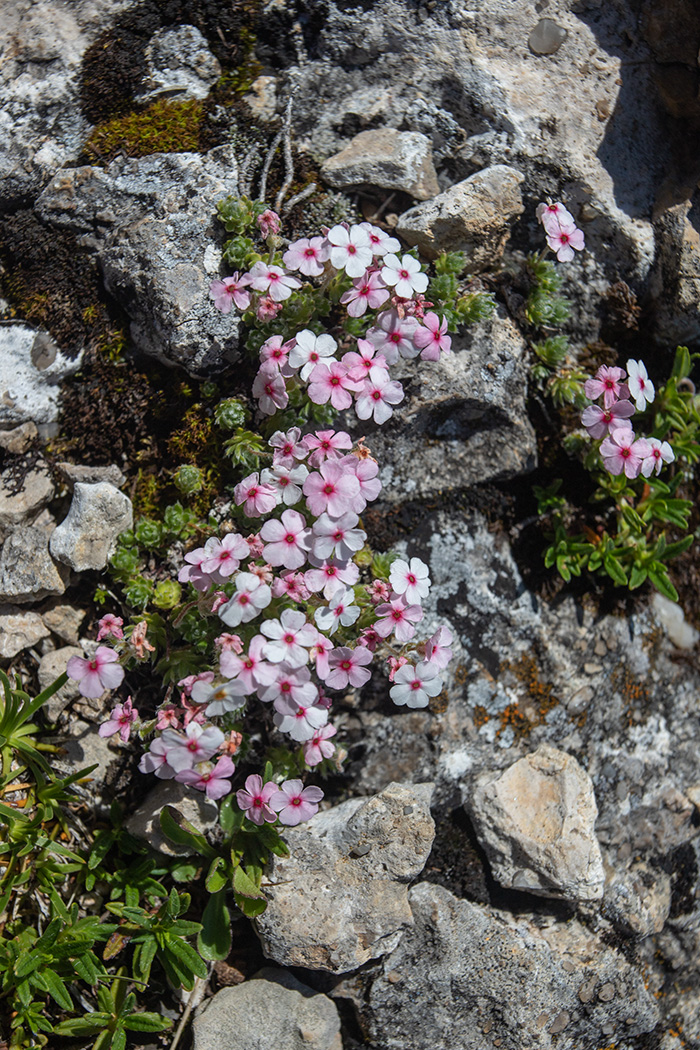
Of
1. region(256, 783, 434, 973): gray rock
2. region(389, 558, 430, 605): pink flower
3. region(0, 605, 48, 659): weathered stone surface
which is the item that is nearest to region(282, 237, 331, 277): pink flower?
region(389, 558, 430, 605): pink flower

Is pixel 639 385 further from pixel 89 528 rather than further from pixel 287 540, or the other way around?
pixel 89 528

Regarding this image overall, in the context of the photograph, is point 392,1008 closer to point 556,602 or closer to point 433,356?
point 556,602

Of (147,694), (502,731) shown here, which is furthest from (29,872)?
(502,731)

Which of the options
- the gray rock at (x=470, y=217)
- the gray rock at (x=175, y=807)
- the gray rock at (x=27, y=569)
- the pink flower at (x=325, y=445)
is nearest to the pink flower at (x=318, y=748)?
the gray rock at (x=175, y=807)

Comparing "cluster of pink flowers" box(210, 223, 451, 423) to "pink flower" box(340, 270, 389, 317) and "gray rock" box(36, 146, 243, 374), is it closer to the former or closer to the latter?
"pink flower" box(340, 270, 389, 317)

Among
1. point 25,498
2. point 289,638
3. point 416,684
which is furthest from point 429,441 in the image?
point 25,498
